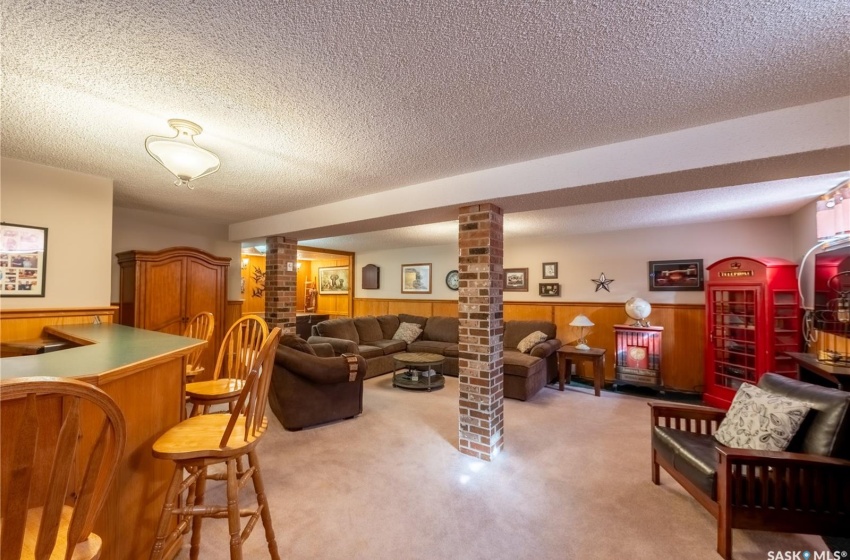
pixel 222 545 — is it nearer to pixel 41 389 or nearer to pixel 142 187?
pixel 41 389

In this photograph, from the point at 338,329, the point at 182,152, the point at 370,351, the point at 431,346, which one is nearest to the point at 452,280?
the point at 431,346

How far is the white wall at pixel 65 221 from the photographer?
103 inches

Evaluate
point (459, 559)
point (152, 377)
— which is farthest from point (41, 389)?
point (459, 559)

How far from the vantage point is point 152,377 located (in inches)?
60.2

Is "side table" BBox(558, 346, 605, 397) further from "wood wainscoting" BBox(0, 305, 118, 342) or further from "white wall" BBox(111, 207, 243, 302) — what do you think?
"wood wainscoting" BBox(0, 305, 118, 342)

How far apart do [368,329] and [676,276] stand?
4.74 m

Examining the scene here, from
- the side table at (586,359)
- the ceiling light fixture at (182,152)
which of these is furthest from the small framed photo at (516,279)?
the ceiling light fixture at (182,152)

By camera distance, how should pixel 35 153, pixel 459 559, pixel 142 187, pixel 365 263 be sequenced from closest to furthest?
pixel 459 559 → pixel 35 153 → pixel 142 187 → pixel 365 263

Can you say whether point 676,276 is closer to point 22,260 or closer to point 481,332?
point 481,332

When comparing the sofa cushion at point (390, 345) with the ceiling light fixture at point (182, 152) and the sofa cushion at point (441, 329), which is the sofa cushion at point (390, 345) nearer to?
the sofa cushion at point (441, 329)

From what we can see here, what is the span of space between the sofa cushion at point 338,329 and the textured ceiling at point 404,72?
3.58 metres

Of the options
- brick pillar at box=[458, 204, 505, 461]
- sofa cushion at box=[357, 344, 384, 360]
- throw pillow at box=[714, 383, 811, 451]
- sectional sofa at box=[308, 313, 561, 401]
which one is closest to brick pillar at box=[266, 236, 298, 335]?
sectional sofa at box=[308, 313, 561, 401]

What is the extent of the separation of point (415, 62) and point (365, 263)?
6556 millimetres

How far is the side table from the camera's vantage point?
450 cm
